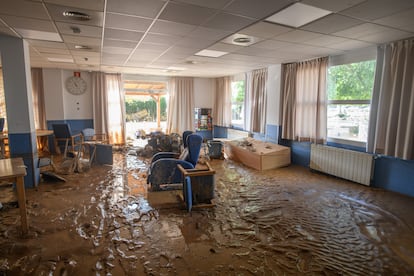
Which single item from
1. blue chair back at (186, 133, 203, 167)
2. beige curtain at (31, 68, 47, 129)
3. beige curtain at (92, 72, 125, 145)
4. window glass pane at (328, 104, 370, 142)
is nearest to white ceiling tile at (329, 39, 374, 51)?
window glass pane at (328, 104, 370, 142)

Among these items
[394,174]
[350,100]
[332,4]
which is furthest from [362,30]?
[394,174]

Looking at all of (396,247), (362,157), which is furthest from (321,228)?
(362,157)

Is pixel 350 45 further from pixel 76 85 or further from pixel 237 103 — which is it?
pixel 76 85

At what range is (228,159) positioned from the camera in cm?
661

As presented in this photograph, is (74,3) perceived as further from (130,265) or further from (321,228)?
(321,228)

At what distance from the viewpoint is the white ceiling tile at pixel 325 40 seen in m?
3.58

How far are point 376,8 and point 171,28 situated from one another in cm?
233

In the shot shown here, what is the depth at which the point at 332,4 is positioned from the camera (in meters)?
2.43

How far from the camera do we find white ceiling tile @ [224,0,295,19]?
7.90ft

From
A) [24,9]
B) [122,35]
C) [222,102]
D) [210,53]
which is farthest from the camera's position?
[222,102]

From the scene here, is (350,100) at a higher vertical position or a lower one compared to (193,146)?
higher

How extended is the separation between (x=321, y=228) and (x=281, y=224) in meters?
0.46

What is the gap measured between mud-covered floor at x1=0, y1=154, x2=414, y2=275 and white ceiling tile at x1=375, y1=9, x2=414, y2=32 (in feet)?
7.90

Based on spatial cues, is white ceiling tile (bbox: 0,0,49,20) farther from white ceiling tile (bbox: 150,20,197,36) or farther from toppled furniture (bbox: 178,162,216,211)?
toppled furniture (bbox: 178,162,216,211)
